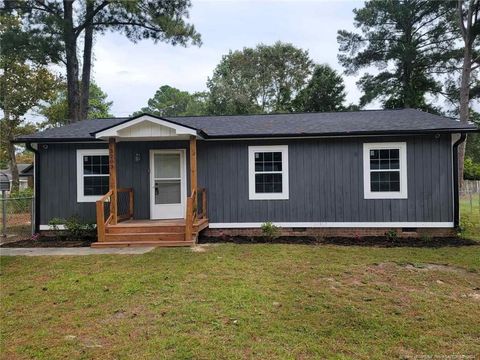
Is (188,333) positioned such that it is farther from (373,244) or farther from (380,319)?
(373,244)

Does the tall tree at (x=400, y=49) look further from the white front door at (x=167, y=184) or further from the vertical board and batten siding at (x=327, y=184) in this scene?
the white front door at (x=167, y=184)

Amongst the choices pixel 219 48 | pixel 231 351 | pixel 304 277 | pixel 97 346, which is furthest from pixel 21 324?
pixel 219 48

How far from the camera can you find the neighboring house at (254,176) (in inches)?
323

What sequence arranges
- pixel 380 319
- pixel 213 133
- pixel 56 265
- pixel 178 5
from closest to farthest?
pixel 380 319, pixel 56 265, pixel 213 133, pixel 178 5

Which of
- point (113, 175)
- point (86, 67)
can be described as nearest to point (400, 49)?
point (86, 67)

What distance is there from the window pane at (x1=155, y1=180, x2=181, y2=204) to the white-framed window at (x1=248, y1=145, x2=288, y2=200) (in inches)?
76.2

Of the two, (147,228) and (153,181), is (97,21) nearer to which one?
(153,181)

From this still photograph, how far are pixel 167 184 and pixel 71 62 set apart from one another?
36.0 feet

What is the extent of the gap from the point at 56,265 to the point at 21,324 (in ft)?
8.67

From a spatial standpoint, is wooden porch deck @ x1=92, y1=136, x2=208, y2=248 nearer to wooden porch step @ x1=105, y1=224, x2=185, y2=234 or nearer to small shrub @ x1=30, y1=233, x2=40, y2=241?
wooden porch step @ x1=105, y1=224, x2=185, y2=234

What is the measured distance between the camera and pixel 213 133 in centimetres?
909

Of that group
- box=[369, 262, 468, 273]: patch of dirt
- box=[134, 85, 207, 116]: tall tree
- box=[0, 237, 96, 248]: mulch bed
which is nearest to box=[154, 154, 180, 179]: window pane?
box=[0, 237, 96, 248]: mulch bed

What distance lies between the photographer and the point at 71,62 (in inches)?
658

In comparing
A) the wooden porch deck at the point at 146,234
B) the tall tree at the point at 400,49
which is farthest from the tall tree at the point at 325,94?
the wooden porch deck at the point at 146,234
